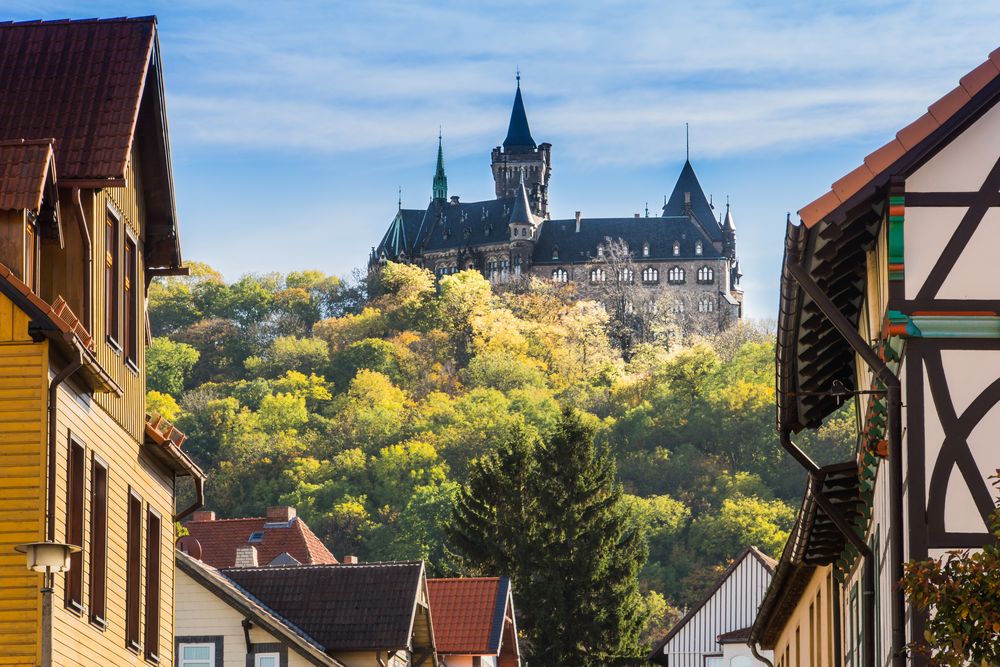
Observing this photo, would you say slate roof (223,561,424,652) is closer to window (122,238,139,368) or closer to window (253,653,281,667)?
window (253,653,281,667)

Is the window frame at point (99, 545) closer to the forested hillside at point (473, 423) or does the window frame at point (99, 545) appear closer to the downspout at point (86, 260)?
the downspout at point (86, 260)

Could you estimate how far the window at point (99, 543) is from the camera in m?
19.4

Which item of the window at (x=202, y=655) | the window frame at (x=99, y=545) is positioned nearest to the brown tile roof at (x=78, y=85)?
the window frame at (x=99, y=545)

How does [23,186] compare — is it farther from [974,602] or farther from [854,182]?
[974,602]

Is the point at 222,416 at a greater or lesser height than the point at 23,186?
greater

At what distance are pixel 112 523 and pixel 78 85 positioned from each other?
3973mm

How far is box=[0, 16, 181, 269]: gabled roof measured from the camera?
19.2 m

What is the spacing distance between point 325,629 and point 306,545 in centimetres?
2461

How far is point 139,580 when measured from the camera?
2194 cm

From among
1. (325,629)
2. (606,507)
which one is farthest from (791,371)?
(606,507)

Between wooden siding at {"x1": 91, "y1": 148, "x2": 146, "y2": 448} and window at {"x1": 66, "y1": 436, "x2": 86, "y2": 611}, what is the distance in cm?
92

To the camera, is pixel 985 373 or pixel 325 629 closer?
pixel 985 373

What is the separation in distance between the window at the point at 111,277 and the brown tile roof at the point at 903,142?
7918 mm

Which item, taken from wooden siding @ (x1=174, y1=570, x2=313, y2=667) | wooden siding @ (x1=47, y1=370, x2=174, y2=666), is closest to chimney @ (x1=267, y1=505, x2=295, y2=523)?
wooden siding @ (x1=174, y1=570, x2=313, y2=667)
